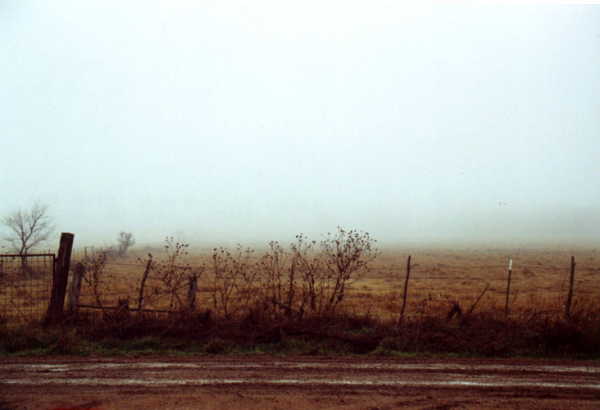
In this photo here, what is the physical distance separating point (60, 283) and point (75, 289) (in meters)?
0.43

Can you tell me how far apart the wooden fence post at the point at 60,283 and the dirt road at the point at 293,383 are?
2587mm

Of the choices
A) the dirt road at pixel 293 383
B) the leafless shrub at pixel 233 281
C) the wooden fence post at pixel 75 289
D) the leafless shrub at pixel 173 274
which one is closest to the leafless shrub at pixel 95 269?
the wooden fence post at pixel 75 289

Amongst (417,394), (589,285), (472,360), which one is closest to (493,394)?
(417,394)

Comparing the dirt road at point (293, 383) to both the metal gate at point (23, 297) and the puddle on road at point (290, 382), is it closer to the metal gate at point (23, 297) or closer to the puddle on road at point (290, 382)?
the puddle on road at point (290, 382)

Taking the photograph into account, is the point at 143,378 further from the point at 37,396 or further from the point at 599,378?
the point at 599,378

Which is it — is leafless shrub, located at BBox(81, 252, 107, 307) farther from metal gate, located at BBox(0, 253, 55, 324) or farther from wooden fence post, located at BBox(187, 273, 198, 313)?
wooden fence post, located at BBox(187, 273, 198, 313)

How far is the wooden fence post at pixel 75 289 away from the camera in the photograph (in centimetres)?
1159

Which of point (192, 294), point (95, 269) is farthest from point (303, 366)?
point (95, 269)

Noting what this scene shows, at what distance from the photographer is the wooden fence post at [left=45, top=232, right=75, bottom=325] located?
11.5m

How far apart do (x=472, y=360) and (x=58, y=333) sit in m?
9.89

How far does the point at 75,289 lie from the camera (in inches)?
462

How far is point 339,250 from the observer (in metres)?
12.4

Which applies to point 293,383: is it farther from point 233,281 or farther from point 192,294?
point 233,281

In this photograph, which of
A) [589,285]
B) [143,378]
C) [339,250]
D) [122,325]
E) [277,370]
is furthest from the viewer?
[589,285]
